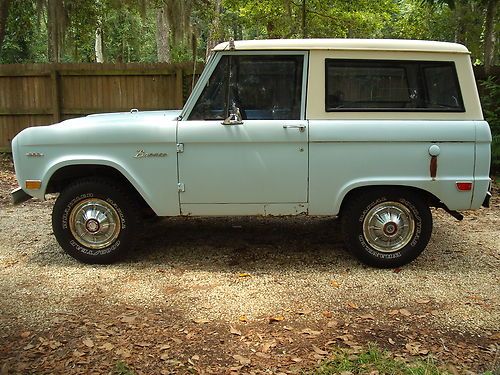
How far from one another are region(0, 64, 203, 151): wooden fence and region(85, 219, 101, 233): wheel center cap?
5.15 m

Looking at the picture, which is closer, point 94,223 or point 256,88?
point 256,88

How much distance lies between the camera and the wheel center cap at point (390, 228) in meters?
4.72

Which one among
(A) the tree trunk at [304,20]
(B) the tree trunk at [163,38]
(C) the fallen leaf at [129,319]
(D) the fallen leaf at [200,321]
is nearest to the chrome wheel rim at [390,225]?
(D) the fallen leaf at [200,321]

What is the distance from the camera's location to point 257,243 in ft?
18.3

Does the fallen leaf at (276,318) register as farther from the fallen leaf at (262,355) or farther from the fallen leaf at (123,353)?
the fallen leaf at (123,353)

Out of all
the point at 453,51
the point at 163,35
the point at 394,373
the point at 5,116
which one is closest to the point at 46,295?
the point at 394,373

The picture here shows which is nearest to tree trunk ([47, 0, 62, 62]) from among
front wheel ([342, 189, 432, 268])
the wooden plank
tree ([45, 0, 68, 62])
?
tree ([45, 0, 68, 62])

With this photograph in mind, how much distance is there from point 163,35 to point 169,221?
15.9 m

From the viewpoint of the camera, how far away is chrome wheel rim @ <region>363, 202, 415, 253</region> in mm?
4719

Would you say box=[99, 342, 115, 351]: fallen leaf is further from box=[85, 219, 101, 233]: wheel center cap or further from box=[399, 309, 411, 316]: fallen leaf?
box=[399, 309, 411, 316]: fallen leaf

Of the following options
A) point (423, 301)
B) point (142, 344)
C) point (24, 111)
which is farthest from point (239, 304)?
point (24, 111)

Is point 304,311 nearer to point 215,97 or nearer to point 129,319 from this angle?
point 129,319

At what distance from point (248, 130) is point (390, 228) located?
63.2 inches

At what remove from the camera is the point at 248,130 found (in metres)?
4.52
